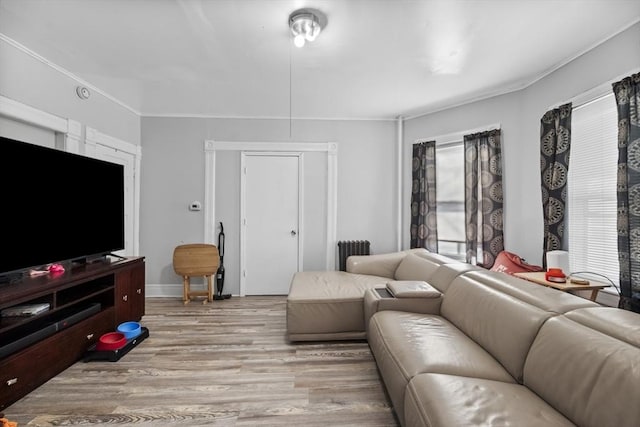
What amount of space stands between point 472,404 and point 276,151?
12.0ft

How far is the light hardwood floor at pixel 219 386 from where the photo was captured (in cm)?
165

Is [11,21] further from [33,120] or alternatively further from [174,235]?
→ [174,235]

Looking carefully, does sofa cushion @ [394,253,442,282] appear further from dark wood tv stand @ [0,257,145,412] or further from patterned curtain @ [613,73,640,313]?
dark wood tv stand @ [0,257,145,412]

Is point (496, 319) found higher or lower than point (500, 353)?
higher

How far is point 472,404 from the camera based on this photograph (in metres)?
1.12

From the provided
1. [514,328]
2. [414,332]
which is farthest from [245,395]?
[514,328]

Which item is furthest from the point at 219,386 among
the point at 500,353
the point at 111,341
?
the point at 500,353

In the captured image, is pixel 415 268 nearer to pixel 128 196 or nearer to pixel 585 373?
pixel 585 373

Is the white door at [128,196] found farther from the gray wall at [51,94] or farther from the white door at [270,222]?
the white door at [270,222]

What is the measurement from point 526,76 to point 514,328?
2.70 meters

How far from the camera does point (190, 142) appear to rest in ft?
13.3

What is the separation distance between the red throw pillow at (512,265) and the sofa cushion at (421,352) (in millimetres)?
1193

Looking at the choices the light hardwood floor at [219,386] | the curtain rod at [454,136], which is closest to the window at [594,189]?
the curtain rod at [454,136]

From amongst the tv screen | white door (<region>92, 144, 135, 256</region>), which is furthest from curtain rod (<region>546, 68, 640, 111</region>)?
white door (<region>92, 144, 135, 256</region>)
